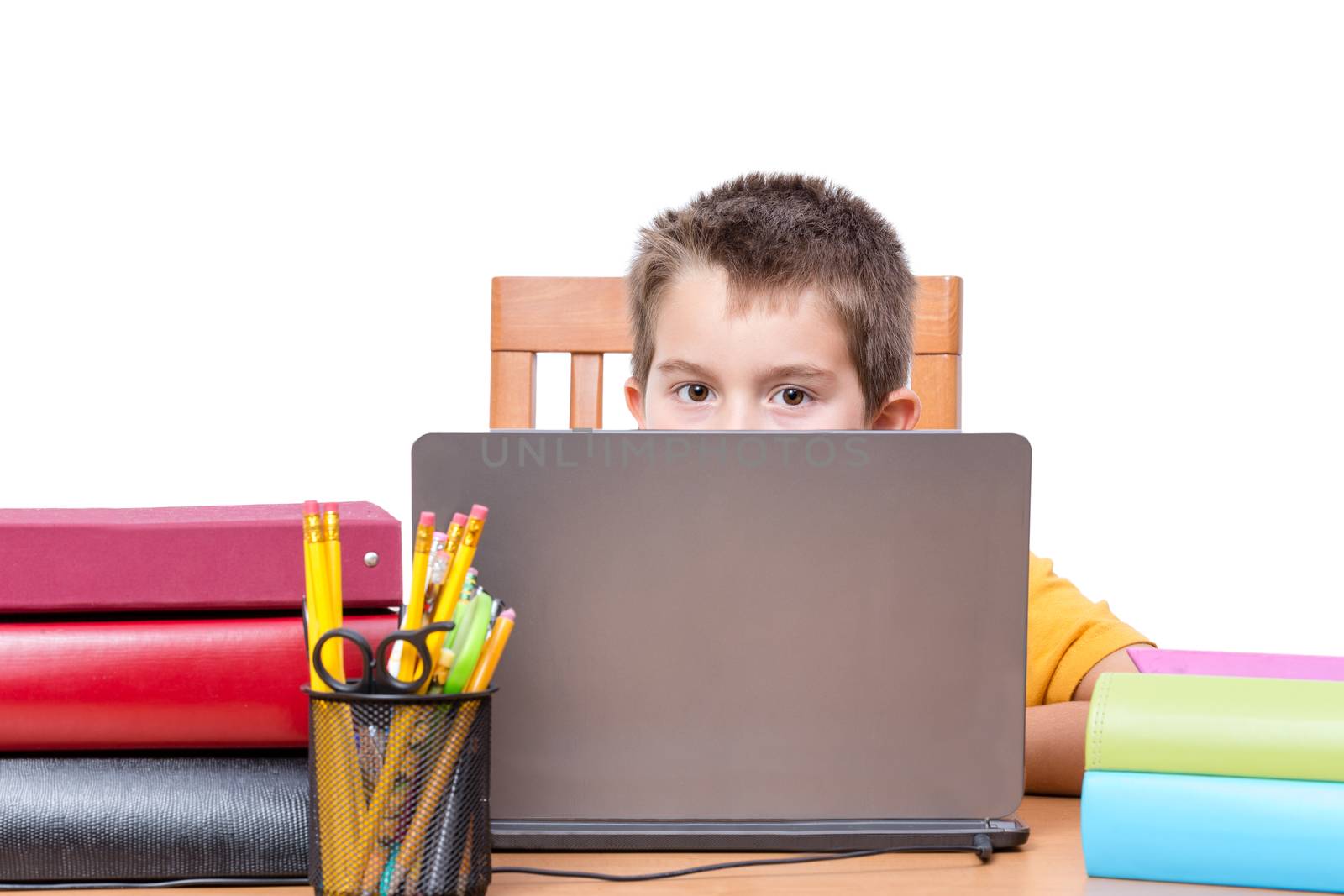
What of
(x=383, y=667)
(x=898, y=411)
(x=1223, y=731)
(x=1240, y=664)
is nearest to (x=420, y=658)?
(x=383, y=667)

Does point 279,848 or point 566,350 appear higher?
point 566,350

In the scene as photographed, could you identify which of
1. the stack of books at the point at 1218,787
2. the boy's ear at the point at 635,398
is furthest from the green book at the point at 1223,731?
the boy's ear at the point at 635,398

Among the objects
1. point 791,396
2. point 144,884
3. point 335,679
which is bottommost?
point 144,884

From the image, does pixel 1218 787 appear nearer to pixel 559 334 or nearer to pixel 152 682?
pixel 152 682

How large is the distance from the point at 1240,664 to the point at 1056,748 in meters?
0.12

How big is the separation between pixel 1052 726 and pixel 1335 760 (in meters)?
0.22

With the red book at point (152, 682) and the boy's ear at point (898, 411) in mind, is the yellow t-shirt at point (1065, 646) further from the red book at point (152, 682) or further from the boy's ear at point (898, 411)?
the red book at point (152, 682)

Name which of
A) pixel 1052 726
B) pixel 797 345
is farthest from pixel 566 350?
pixel 1052 726

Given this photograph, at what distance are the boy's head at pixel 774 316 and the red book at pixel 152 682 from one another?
0.53 metres

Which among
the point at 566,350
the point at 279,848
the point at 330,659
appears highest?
the point at 566,350

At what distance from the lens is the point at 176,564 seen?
2.15ft

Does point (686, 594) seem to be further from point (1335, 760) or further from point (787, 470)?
point (1335, 760)

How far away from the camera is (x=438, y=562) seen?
0.61 metres

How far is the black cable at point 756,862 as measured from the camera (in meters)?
0.66
